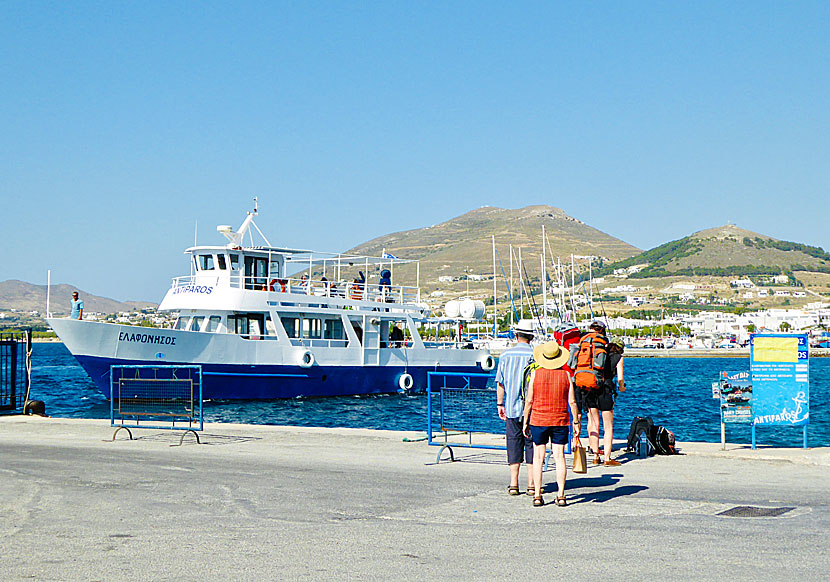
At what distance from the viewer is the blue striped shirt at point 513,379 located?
9.76m

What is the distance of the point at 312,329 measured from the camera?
121 ft

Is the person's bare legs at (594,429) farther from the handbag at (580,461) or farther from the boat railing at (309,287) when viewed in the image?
the boat railing at (309,287)

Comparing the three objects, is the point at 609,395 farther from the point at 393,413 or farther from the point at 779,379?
the point at 393,413

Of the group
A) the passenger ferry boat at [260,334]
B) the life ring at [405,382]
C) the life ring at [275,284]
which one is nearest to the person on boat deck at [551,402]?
the passenger ferry boat at [260,334]

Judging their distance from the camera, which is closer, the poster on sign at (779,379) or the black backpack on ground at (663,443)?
the poster on sign at (779,379)

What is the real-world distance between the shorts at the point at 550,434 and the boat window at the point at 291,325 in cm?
2694

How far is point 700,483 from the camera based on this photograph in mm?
10547

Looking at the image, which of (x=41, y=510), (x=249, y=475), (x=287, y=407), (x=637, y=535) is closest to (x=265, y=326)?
(x=287, y=407)

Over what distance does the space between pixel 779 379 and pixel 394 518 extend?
21.4 feet

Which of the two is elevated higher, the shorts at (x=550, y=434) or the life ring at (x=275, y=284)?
the life ring at (x=275, y=284)

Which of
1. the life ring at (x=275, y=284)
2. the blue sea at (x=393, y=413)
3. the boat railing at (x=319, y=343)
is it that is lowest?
the blue sea at (x=393, y=413)

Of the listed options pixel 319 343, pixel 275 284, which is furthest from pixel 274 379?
pixel 275 284

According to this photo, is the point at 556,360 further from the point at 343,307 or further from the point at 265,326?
the point at 343,307

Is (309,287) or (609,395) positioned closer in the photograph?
(609,395)
